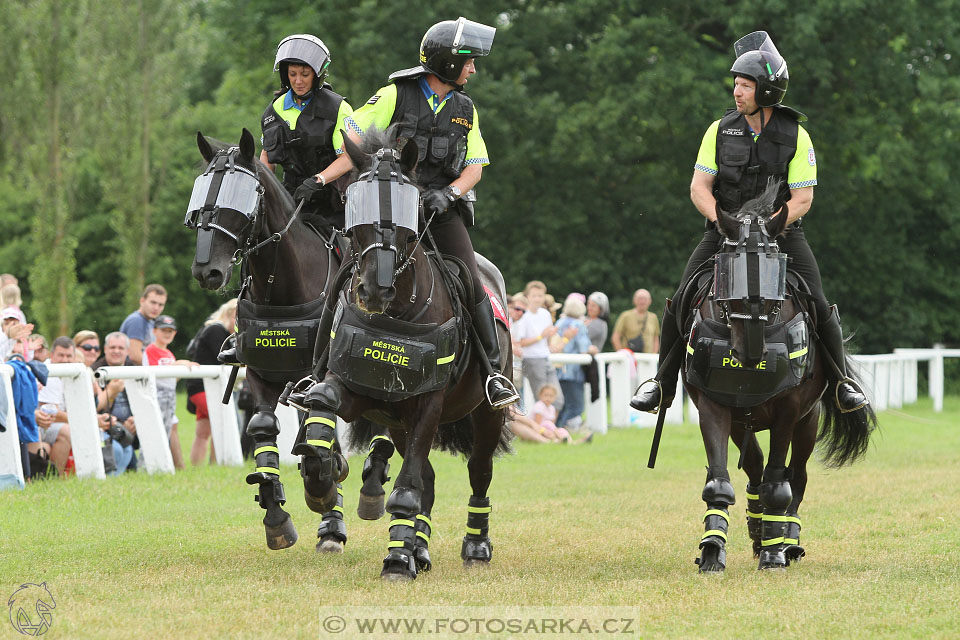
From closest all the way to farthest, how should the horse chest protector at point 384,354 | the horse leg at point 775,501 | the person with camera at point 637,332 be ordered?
the horse chest protector at point 384,354 < the horse leg at point 775,501 < the person with camera at point 637,332

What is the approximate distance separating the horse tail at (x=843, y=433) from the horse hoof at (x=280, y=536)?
380 cm

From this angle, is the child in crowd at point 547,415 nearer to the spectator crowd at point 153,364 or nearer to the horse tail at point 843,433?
the spectator crowd at point 153,364

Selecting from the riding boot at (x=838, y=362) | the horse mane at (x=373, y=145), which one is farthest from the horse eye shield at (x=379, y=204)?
the riding boot at (x=838, y=362)

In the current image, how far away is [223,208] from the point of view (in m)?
8.04

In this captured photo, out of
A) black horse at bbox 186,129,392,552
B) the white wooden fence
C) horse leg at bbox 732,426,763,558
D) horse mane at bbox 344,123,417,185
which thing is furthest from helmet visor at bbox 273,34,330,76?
the white wooden fence

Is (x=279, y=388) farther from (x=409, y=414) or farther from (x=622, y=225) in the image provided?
(x=622, y=225)

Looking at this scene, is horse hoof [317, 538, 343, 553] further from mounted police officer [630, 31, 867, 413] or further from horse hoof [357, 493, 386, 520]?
mounted police officer [630, 31, 867, 413]

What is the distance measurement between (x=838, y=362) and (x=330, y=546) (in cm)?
359

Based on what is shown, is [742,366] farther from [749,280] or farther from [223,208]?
[223,208]

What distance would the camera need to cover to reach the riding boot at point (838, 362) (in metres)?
8.62

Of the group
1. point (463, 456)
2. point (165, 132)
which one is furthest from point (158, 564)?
point (165, 132)

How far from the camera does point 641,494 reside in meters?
12.8

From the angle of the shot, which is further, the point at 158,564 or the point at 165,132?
the point at 165,132

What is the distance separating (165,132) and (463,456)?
2825 centimetres
